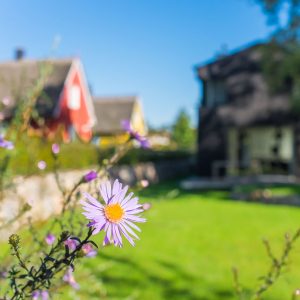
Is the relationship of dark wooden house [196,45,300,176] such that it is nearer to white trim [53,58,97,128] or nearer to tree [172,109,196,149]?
white trim [53,58,97,128]

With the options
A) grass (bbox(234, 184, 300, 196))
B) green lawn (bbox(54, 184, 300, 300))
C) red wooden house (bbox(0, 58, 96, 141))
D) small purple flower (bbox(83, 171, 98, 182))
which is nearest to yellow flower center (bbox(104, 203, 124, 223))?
small purple flower (bbox(83, 171, 98, 182))

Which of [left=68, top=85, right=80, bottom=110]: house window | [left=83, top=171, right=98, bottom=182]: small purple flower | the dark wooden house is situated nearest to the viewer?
[left=83, top=171, right=98, bottom=182]: small purple flower

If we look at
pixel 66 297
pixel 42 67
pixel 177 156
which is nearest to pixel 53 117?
pixel 177 156

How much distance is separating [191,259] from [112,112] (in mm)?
33217

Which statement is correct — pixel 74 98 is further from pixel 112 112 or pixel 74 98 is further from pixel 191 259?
pixel 191 259

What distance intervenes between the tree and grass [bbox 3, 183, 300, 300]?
42.3 metres

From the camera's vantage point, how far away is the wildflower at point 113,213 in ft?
2.33

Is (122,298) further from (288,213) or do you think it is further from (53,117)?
(53,117)

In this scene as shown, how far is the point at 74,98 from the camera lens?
2550 cm

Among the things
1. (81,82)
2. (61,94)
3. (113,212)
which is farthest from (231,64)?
(113,212)

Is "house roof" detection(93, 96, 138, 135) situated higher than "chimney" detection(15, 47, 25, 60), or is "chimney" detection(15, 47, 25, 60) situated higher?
"chimney" detection(15, 47, 25, 60)

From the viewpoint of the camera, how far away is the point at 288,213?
37.4 feet

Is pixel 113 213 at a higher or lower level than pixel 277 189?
higher

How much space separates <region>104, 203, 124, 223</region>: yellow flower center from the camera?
0.74m
